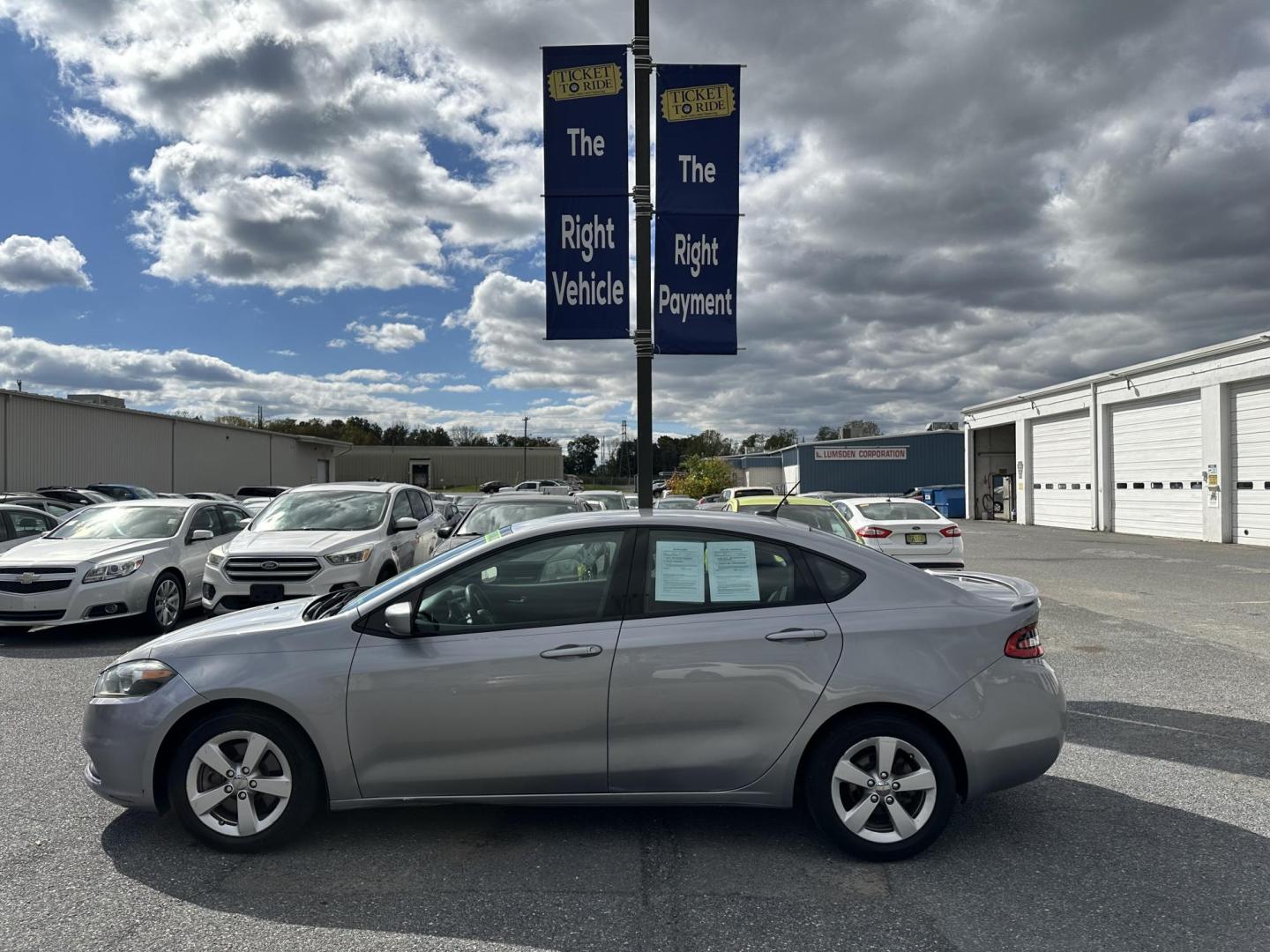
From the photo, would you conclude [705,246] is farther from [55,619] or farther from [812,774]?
[55,619]

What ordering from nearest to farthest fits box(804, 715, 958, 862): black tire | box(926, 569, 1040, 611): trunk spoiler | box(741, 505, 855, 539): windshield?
box(804, 715, 958, 862): black tire, box(926, 569, 1040, 611): trunk spoiler, box(741, 505, 855, 539): windshield

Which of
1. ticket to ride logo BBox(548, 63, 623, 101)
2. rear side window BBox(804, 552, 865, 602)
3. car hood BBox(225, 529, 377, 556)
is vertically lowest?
car hood BBox(225, 529, 377, 556)

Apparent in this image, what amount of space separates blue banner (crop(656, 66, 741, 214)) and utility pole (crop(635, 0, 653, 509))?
0.13m

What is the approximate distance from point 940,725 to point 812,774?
0.60m

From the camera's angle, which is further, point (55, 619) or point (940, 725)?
point (55, 619)

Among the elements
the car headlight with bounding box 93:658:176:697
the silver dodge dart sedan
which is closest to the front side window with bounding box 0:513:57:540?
the car headlight with bounding box 93:658:176:697

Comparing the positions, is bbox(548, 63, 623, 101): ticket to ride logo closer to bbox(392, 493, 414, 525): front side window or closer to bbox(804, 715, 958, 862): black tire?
bbox(392, 493, 414, 525): front side window

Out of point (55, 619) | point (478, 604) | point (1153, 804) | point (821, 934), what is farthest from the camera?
point (55, 619)

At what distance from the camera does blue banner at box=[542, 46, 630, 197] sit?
7.24m

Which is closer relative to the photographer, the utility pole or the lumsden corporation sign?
the utility pole

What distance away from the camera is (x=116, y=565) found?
9.23 m

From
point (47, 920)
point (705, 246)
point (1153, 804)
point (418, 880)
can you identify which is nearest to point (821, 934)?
point (418, 880)

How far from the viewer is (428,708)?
3.69 meters

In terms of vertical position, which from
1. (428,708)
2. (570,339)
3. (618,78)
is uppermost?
(618,78)
